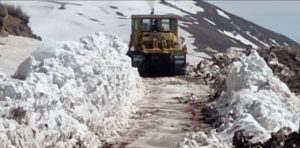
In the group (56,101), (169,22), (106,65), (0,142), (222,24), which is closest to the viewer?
(0,142)

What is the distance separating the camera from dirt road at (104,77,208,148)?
13145mm

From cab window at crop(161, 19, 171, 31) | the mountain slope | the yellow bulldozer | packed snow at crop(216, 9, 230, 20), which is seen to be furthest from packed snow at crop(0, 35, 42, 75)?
packed snow at crop(216, 9, 230, 20)

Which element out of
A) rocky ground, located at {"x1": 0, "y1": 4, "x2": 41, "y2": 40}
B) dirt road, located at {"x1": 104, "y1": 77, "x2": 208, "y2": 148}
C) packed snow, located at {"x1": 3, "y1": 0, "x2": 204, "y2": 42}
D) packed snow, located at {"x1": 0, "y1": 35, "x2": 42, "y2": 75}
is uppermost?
dirt road, located at {"x1": 104, "y1": 77, "x2": 208, "y2": 148}

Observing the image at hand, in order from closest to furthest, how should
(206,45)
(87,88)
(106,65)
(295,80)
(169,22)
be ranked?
1. (87,88)
2. (106,65)
3. (295,80)
4. (169,22)
5. (206,45)

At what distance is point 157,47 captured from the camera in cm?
2980

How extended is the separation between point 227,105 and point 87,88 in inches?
159

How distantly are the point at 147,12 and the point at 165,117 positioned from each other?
2285 inches

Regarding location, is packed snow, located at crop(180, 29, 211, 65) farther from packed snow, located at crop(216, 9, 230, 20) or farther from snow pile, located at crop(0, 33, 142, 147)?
snow pile, located at crop(0, 33, 142, 147)

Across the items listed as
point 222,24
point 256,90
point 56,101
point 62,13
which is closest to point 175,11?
point 222,24

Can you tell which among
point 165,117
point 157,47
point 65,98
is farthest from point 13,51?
point 65,98

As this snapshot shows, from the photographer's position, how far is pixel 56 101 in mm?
11133

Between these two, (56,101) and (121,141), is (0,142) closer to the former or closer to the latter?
(56,101)

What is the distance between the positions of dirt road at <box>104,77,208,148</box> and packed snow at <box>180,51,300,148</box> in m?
0.73

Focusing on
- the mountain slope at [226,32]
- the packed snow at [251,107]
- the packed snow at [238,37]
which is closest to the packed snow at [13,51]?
the packed snow at [251,107]
